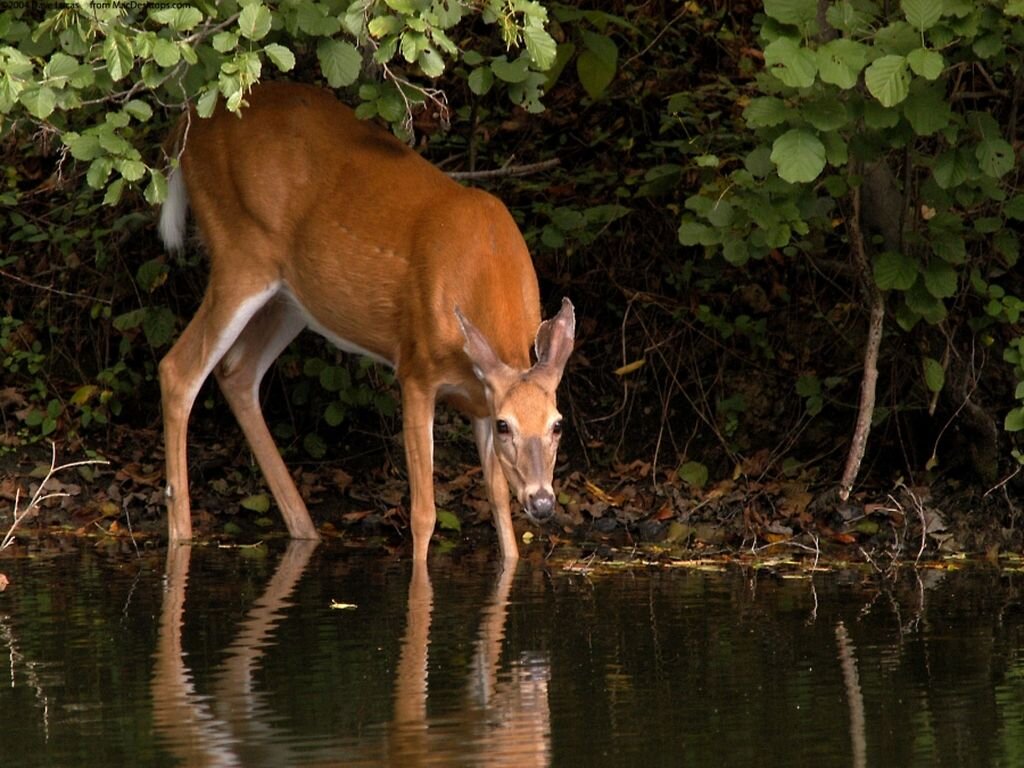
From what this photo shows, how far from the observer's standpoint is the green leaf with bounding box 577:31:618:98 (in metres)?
9.48

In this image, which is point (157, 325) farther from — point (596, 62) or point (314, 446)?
point (596, 62)

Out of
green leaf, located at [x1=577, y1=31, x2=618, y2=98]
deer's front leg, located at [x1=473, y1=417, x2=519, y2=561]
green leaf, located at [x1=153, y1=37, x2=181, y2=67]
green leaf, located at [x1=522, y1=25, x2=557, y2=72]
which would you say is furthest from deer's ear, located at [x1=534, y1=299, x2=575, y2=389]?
green leaf, located at [x1=153, y1=37, x2=181, y2=67]

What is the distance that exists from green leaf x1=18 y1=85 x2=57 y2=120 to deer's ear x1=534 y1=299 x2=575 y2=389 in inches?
95.2

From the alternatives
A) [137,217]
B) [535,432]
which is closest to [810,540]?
[535,432]

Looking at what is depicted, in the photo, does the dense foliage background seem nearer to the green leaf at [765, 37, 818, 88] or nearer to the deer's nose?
the green leaf at [765, 37, 818, 88]

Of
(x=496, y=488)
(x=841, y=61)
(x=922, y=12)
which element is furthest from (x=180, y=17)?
(x=496, y=488)

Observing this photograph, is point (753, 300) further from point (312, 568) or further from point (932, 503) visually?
point (312, 568)

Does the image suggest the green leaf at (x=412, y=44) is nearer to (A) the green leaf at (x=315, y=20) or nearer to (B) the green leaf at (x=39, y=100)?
(A) the green leaf at (x=315, y=20)

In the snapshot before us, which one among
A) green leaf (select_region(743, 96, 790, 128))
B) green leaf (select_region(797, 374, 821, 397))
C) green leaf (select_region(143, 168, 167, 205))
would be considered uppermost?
green leaf (select_region(743, 96, 790, 128))

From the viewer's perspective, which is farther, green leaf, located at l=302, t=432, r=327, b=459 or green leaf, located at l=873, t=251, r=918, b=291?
green leaf, located at l=302, t=432, r=327, b=459

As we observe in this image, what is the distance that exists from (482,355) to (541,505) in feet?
2.34

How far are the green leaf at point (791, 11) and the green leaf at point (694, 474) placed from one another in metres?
3.07

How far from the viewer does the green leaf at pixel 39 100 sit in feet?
21.7

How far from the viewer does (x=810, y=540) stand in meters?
8.77
